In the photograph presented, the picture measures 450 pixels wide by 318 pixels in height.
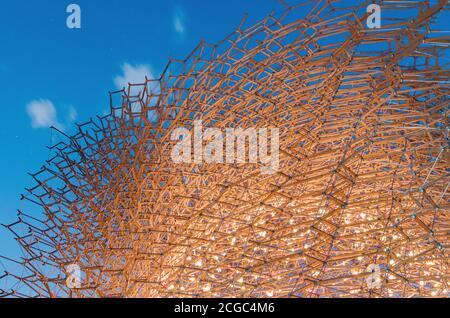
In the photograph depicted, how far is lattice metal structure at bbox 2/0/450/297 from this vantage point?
16.6 m

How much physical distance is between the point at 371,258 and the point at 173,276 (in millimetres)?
7477

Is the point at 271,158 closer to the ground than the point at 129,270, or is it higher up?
higher up

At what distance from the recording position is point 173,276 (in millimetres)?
18578

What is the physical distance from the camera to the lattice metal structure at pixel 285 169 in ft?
54.5

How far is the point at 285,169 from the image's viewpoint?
68.2ft

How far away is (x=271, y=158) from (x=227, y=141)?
101 inches

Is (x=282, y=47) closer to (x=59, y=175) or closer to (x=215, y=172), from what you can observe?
(x=215, y=172)

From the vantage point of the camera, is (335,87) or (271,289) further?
(271,289)

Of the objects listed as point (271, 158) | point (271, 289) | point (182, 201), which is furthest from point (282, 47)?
point (271, 289)
